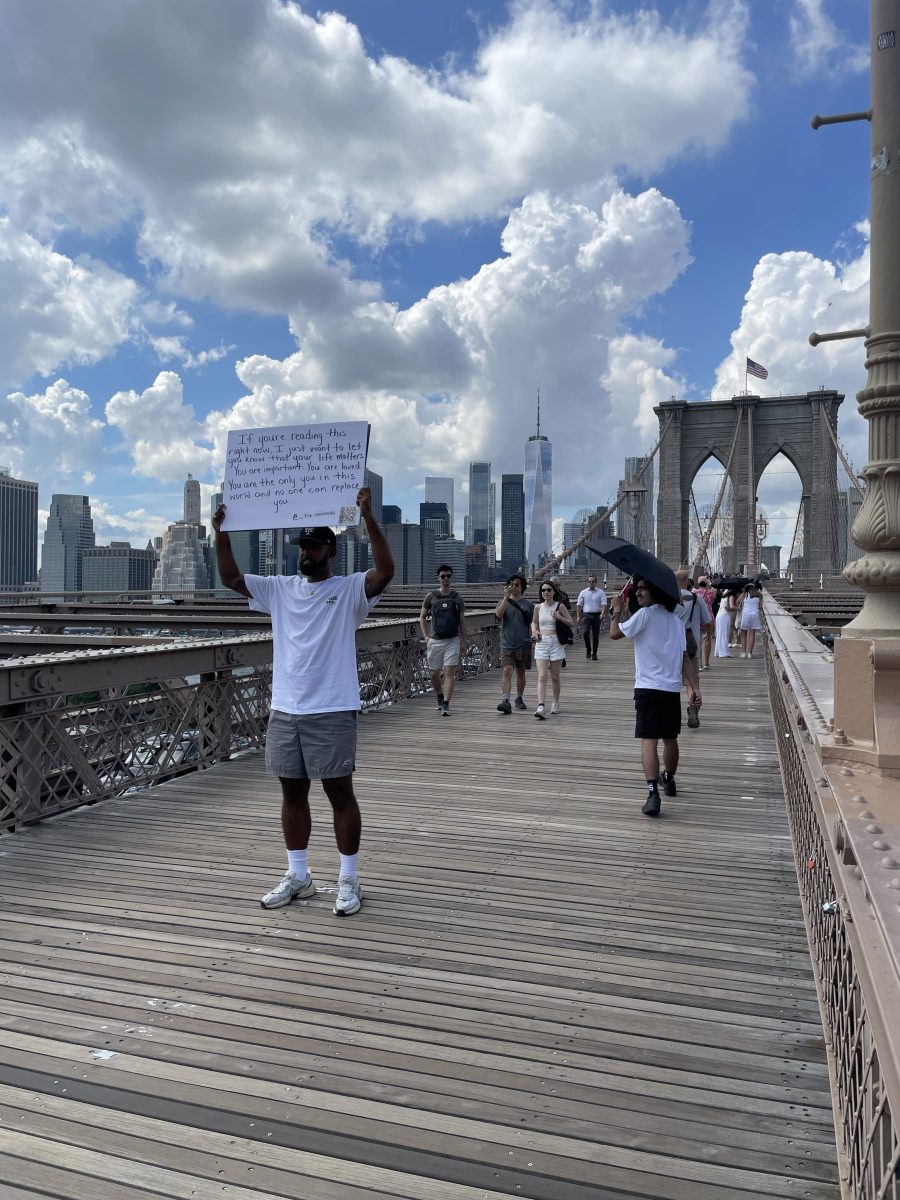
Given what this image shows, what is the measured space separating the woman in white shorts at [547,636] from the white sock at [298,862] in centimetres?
619

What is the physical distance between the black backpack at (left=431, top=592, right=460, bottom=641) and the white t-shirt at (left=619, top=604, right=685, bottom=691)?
4.29 metres

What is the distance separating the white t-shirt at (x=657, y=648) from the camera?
20.7 feet

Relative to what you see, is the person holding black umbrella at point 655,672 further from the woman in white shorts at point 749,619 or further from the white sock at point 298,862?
the woman in white shorts at point 749,619

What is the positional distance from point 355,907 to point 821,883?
2100 mm

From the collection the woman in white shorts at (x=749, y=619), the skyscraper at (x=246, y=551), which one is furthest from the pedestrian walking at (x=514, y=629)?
the woman in white shorts at (x=749, y=619)

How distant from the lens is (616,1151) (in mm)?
2521

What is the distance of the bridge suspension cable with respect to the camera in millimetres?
40475

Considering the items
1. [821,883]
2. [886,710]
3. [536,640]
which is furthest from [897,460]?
[536,640]

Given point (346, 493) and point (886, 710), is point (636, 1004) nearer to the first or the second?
point (886, 710)

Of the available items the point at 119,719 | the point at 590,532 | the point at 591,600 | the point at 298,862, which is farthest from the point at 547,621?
the point at 590,532

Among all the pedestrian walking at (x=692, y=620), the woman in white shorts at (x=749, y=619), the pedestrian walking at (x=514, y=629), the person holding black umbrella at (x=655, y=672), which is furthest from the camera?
the woman in white shorts at (x=749, y=619)

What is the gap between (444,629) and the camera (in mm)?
10578

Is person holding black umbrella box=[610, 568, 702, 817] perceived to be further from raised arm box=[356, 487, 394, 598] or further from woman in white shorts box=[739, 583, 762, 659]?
woman in white shorts box=[739, 583, 762, 659]

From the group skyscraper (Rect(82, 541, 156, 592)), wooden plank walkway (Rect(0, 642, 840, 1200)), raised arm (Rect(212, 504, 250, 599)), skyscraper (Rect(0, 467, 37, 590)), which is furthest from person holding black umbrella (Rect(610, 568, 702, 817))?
skyscraper (Rect(0, 467, 37, 590))
